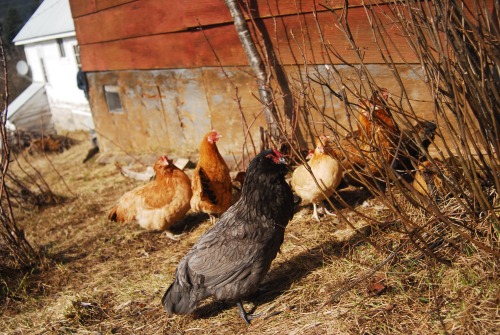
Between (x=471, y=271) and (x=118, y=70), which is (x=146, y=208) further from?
(x=118, y=70)

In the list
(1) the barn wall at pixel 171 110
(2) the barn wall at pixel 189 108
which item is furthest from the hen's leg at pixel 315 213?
(1) the barn wall at pixel 171 110

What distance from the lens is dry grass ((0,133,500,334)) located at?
2.55 m

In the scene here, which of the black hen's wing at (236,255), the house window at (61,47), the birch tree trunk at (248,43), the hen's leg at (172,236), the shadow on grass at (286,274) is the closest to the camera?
the black hen's wing at (236,255)

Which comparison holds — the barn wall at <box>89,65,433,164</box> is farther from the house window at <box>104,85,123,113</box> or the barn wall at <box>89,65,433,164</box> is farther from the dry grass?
the dry grass

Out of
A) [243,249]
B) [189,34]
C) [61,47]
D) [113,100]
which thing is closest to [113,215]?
[243,249]

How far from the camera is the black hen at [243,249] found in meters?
3.02

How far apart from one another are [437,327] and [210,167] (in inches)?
113

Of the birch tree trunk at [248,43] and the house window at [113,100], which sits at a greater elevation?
the birch tree trunk at [248,43]

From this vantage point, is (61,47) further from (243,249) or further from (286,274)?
(243,249)

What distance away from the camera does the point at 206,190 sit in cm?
461

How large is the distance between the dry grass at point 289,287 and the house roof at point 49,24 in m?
13.6

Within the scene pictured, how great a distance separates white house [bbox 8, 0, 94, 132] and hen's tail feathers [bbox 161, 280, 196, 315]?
14.9 meters

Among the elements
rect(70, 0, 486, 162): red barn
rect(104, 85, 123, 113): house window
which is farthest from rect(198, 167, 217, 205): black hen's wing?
rect(104, 85, 123, 113): house window

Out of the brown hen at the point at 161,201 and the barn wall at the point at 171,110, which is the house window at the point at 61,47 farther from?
the brown hen at the point at 161,201
